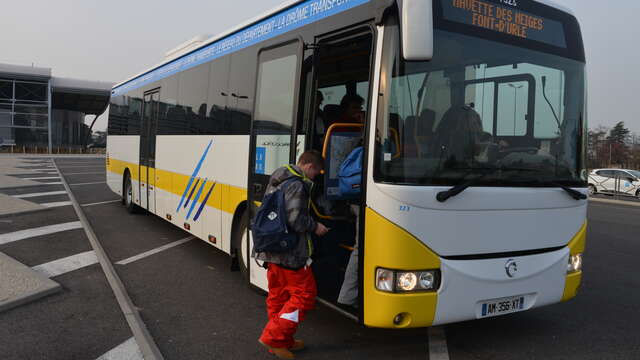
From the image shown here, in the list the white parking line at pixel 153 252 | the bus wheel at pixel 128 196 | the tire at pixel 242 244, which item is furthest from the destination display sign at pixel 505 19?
the bus wheel at pixel 128 196

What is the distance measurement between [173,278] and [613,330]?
16.6ft

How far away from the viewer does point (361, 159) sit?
4078mm

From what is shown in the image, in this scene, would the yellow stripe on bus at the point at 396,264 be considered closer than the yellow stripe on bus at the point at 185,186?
Yes

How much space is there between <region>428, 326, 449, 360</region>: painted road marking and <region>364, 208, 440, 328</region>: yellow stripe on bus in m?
0.63

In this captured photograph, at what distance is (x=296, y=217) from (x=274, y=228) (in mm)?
190

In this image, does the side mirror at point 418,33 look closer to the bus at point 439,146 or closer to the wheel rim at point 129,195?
the bus at point 439,146

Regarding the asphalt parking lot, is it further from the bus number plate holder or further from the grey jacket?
the grey jacket

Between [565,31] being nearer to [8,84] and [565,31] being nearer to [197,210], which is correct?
[197,210]

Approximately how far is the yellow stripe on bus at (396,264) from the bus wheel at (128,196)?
9069 mm

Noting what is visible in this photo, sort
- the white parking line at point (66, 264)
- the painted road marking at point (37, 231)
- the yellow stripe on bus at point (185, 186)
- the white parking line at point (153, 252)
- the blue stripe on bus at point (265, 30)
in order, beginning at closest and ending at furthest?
the blue stripe on bus at point (265, 30)
the yellow stripe on bus at point (185, 186)
the white parking line at point (66, 264)
the white parking line at point (153, 252)
the painted road marking at point (37, 231)

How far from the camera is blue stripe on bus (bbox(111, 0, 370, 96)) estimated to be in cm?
464

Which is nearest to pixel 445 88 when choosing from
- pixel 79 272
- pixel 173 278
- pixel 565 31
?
pixel 565 31

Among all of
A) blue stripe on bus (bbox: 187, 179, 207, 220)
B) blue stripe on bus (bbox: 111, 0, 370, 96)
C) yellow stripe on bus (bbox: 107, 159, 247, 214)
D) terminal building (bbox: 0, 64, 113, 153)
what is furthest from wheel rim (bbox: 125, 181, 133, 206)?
terminal building (bbox: 0, 64, 113, 153)

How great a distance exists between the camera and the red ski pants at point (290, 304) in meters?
3.99
